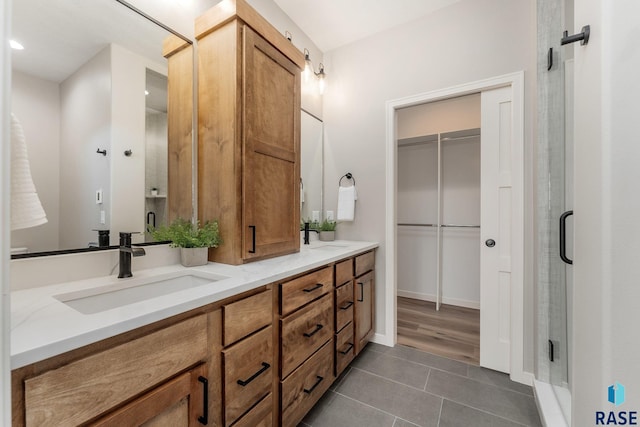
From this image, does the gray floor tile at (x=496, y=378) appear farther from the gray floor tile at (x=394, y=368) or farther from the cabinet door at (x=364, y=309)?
the cabinet door at (x=364, y=309)

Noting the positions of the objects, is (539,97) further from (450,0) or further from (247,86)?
(247,86)

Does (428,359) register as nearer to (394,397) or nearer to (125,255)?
(394,397)

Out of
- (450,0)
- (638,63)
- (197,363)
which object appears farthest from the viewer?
(450,0)

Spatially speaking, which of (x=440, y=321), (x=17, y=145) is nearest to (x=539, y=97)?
(x=440, y=321)

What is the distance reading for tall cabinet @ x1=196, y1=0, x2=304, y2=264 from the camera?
1372 mm

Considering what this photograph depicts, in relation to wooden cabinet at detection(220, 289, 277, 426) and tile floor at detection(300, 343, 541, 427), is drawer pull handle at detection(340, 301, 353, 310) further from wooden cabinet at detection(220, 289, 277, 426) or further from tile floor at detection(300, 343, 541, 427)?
wooden cabinet at detection(220, 289, 277, 426)

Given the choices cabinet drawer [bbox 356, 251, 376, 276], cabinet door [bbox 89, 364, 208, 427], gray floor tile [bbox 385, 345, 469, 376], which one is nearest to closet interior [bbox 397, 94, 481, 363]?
gray floor tile [bbox 385, 345, 469, 376]

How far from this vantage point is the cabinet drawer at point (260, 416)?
3.42 ft

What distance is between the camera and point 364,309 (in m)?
2.15

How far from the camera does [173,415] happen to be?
81 cm

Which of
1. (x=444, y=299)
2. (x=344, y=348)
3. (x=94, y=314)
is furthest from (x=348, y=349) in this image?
(x=444, y=299)

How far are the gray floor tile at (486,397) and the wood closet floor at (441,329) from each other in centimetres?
30

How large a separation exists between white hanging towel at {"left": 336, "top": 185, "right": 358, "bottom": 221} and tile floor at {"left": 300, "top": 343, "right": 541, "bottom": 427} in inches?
48.5

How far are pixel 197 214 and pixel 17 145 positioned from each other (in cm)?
87
